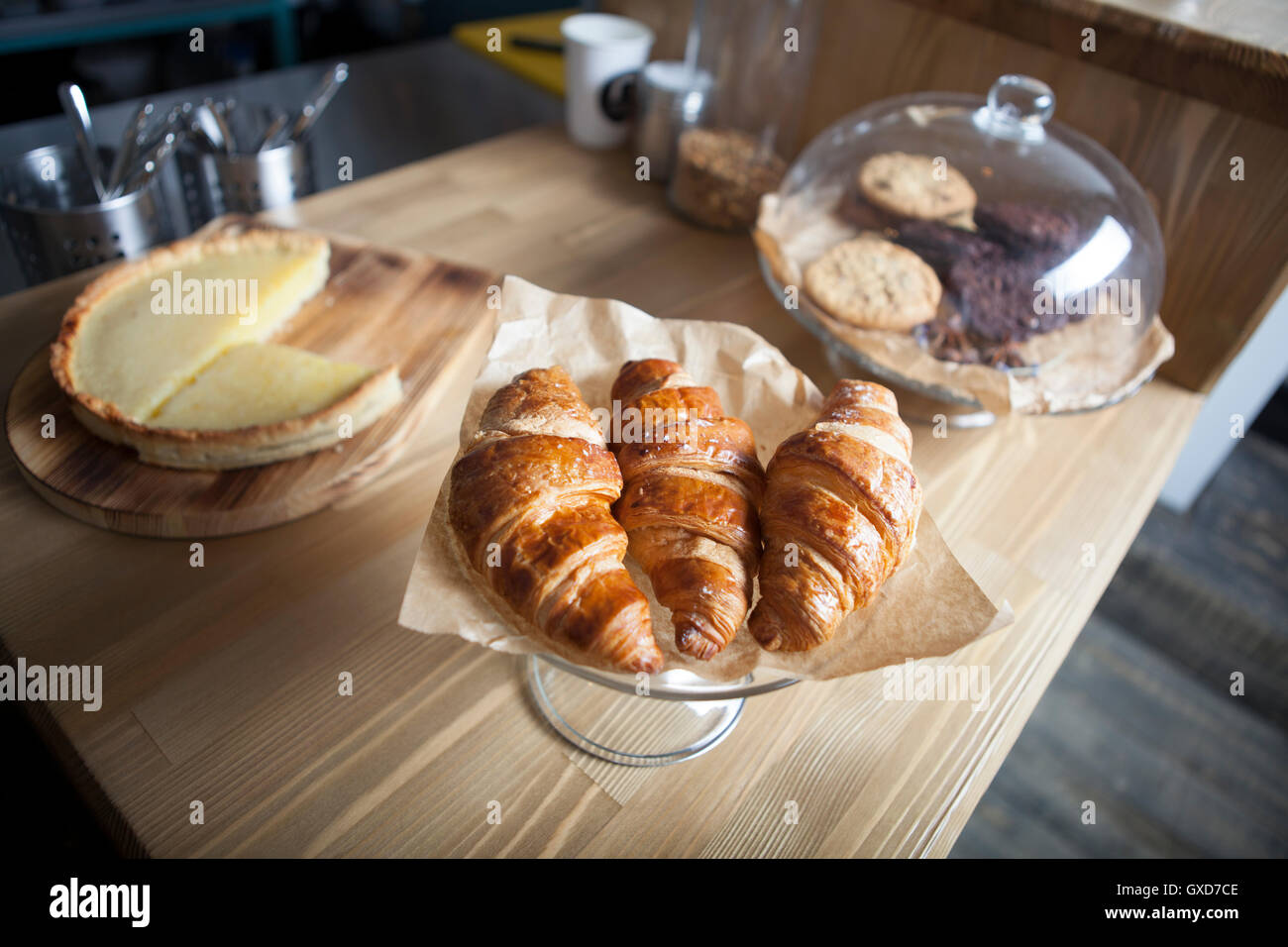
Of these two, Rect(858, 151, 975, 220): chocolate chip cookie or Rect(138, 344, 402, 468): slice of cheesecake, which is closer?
Rect(138, 344, 402, 468): slice of cheesecake

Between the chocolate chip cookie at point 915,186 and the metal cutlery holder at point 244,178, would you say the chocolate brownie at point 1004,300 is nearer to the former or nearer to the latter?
the chocolate chip cookie at point 915,186

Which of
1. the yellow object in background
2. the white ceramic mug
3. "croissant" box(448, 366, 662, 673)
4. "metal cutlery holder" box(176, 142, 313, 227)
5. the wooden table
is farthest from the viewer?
the yellow object in background

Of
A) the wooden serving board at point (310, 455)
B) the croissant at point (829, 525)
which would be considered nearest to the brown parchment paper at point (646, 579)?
the croissant at point (829, 525)

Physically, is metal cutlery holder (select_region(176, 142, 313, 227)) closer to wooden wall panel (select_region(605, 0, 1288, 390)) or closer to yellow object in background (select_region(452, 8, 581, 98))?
yellow object in background (select_region(452, 8, 581, 98))

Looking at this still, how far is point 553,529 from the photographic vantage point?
688mm

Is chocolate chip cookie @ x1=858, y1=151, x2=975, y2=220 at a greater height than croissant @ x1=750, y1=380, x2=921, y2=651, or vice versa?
chocolate chip cookie @ x1=858, y1=151, x2=975, y2=220

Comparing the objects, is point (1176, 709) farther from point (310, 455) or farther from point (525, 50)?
point (525, 50)

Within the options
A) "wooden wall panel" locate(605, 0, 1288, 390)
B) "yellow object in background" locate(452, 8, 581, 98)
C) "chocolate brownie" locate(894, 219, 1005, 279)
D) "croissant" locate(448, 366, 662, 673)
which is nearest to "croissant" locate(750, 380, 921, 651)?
"croissant" locate(448, 366, 662, 673)

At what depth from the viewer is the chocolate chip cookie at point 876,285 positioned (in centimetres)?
117

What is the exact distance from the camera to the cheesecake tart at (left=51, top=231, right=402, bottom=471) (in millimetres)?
1054

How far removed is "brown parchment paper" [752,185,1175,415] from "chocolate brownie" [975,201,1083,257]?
0.12 metres

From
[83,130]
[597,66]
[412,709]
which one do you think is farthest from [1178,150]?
[83,130]

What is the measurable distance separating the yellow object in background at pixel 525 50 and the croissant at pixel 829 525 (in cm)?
169

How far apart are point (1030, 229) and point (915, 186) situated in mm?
194
